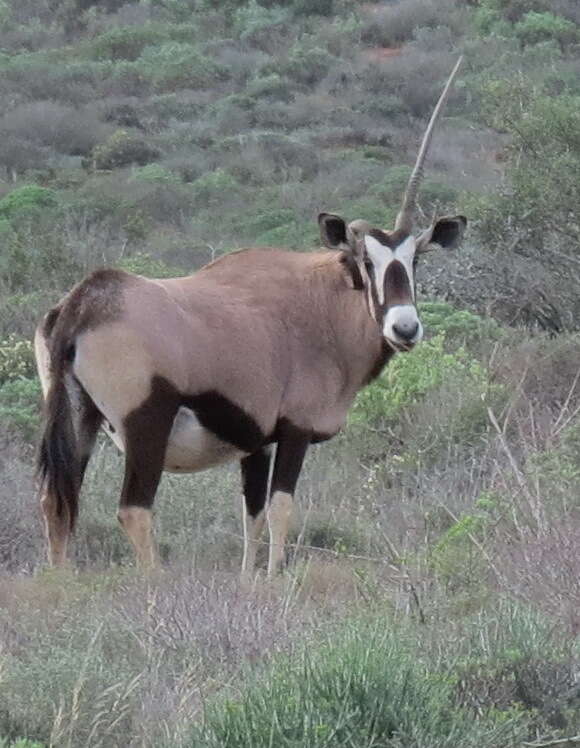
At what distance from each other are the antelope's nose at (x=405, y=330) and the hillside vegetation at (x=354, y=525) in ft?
2.66

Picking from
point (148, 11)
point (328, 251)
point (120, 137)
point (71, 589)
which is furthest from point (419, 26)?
point (71, 589)

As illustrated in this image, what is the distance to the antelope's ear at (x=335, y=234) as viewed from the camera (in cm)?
888

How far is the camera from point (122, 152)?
32156 millimetres

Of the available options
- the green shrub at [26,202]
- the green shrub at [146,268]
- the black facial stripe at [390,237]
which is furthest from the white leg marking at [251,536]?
the green shrub at [26,202]

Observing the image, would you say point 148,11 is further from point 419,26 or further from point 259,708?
point 259,708

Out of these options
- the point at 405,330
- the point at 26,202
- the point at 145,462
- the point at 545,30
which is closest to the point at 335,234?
the point at 405,330

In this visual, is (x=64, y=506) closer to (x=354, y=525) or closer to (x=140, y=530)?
(x=140, y=530)

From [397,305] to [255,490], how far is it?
4.16 ft

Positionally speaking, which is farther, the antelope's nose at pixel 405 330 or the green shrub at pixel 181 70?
the green shrub at pixel 181 70

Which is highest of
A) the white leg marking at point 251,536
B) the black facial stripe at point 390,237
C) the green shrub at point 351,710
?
the green shrub at point 351,710

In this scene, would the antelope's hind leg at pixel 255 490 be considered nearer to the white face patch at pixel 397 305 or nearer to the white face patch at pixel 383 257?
the white face patch at pixel 397 305

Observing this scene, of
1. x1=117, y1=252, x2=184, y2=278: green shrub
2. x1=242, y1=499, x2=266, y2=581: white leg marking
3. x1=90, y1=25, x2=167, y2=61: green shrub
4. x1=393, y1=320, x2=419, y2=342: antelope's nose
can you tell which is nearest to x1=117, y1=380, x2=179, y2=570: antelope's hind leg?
x1=242, y1=499, x2=266, y2=581: white leg marking

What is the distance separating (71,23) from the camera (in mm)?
48000

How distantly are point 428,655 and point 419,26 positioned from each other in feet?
131
